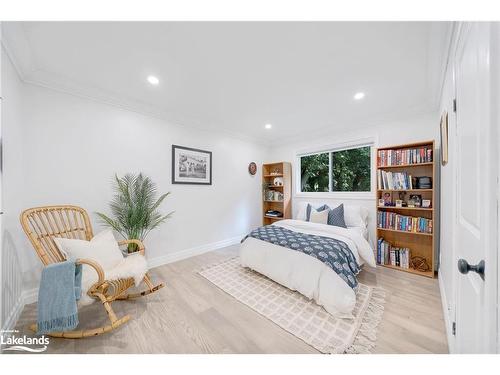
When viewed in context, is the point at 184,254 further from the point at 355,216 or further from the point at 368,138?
the point at 368,138

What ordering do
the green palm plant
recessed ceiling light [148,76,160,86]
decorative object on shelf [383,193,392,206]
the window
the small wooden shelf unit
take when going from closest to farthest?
recessed ceiling light [148,76,160,86] < the green palm plant < decorative object on shelf [383,193,392,206] < the window < the small wooden shelf unit

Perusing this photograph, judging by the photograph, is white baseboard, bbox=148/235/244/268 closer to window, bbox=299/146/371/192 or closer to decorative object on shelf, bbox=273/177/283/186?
decorative object on shelf, bbox=273/177/283/186

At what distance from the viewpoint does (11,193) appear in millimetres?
1704

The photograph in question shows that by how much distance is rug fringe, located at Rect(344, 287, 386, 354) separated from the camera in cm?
138

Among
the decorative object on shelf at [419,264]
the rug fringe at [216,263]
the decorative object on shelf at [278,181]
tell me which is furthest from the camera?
the decorative object on shelf at [278,181]

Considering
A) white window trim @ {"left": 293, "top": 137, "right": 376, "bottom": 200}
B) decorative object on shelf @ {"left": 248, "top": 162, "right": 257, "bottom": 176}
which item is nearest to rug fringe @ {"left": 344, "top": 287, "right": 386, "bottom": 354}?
white window trim @ {"left": 293, "top": 137, "right": 376, "bottom": 200}

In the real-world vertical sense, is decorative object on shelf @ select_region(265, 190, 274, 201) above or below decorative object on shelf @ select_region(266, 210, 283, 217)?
above

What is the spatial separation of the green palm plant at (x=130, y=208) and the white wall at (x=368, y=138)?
2914 millimetres

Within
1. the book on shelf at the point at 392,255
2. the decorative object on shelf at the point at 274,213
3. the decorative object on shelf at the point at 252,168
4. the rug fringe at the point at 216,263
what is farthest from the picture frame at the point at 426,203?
the decorative object on shelf at the point at 252,168

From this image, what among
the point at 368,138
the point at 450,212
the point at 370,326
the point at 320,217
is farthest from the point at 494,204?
the point at 368,138

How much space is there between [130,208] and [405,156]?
370cm

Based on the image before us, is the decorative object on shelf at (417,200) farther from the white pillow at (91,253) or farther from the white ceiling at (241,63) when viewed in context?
the white pillow at (91,253)

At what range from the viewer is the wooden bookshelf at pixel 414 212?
98.5 inches

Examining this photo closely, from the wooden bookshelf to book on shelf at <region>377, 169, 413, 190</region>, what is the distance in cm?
4
